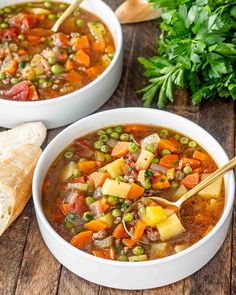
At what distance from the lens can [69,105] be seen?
5.39 meters

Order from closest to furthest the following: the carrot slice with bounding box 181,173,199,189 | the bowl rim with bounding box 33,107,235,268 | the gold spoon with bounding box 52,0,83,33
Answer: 1. the bowl rim with bounding box 33,107,235,268
2. the carrot slice with bounding box 181,173,199,189
3. the gold spoon with bounding box 52,0,83,33

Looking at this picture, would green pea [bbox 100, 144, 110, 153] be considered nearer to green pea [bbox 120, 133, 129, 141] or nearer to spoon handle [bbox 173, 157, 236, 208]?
green pea [bbox 120, 133, 129, 141]

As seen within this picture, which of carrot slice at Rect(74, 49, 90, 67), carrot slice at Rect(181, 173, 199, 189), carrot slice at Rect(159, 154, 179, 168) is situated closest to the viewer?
carrot slice at Rect(181, 173, 199, 189)

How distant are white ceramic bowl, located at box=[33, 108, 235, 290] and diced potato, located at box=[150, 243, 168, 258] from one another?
0.10 metres

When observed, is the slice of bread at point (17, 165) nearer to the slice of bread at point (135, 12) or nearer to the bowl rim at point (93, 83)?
the bowl rim at point (93, 83)

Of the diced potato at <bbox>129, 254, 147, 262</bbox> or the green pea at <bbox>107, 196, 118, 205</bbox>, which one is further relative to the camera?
the green pea at <bbox>107, 196, 118, 205</bbox>

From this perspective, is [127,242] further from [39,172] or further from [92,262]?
[39,172]

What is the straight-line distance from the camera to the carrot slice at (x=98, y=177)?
4781 mm

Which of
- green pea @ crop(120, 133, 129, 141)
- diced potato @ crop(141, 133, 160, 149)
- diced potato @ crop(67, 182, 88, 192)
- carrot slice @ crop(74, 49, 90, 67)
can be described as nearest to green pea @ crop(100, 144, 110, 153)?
green pea @ crop(120, 133, 129, 141)

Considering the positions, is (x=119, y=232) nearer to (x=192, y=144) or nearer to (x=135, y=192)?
(x=135, y=192)

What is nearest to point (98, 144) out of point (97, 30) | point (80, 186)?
point (80, 186)

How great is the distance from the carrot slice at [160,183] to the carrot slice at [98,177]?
1.01 ft

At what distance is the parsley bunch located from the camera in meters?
5.18

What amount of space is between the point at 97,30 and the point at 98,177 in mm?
1560
